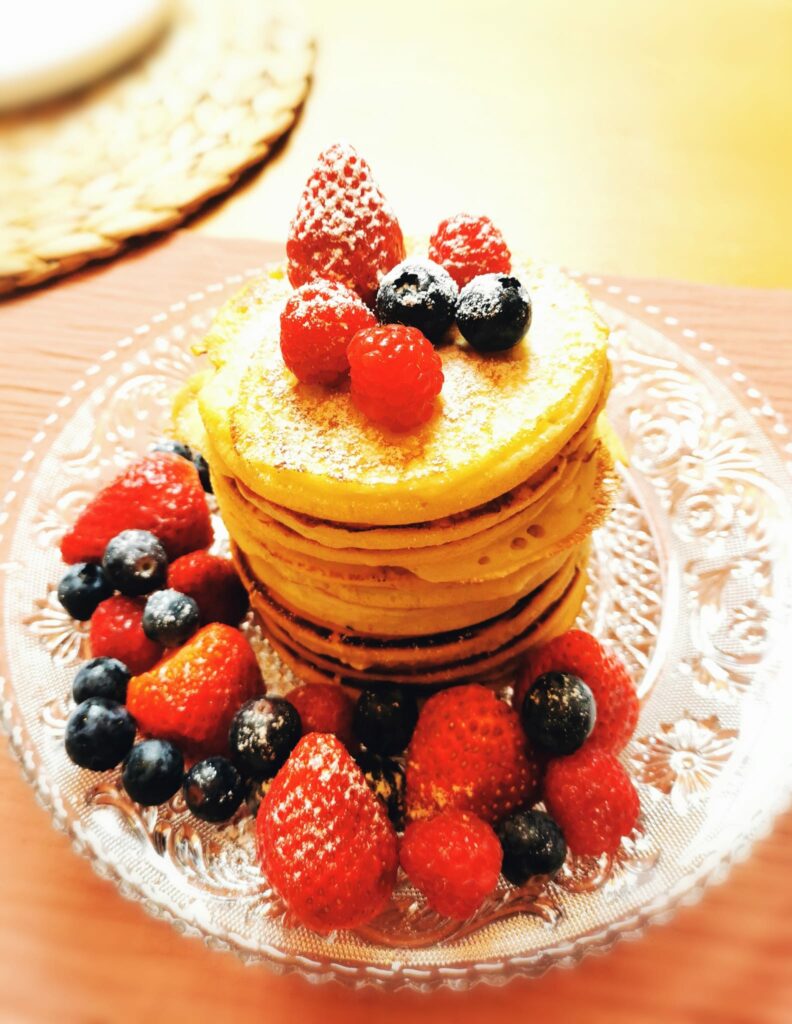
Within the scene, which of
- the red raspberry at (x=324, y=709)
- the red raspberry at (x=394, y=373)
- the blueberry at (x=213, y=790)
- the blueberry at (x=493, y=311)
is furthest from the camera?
the red raspberry at (x=324, y=709)

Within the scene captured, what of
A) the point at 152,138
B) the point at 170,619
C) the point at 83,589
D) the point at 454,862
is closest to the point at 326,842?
the point at 454,862

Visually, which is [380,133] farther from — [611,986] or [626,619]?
[611,986]

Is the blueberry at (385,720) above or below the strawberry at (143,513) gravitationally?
below

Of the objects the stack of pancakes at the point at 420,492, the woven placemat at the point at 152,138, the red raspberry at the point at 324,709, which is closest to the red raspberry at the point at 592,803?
the stack of pancakes at the point at 420,492

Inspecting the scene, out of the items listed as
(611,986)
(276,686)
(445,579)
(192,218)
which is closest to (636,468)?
(445,579)

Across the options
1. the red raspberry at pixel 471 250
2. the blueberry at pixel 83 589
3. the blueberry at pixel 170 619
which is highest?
the red raspberry at pixel 471 250

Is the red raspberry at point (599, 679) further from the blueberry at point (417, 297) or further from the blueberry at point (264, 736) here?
the blueberry at point (417, 297)

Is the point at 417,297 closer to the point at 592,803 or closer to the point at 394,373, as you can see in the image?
the point at 394,373
